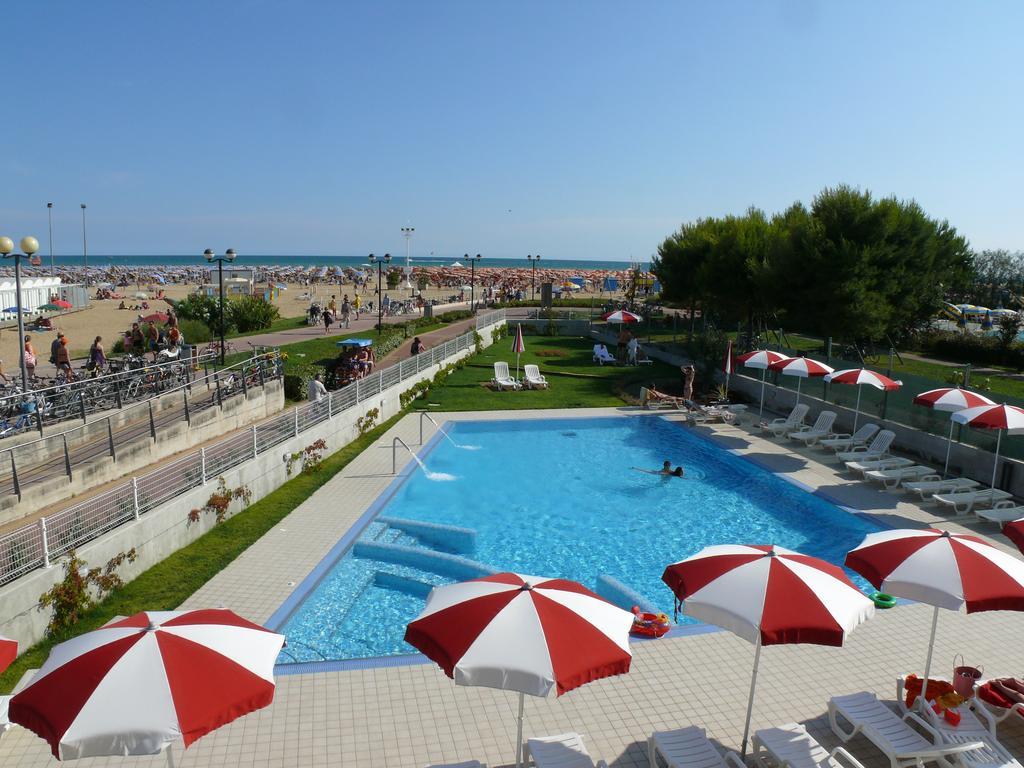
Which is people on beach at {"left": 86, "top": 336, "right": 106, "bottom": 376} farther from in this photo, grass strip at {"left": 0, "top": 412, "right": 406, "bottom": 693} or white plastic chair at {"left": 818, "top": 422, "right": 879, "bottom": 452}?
white plastic chair at {"left": 818, "top": 422, "right": 879, "bottom": 452}

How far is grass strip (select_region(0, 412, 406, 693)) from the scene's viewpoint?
8552mm

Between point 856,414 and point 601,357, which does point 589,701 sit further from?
point 601,357

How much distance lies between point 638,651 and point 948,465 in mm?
11256

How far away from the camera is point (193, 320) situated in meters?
33.2

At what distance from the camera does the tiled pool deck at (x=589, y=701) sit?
6656mm

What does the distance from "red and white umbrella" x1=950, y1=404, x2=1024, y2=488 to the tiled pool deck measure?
171 inches

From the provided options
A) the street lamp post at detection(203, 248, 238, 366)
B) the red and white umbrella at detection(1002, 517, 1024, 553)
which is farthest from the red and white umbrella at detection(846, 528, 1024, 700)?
the street lamp post at detection(203, 248, 238, 366)

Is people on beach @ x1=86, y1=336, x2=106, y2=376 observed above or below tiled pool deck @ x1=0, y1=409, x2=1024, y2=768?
above

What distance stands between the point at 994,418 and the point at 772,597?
9.80 metres

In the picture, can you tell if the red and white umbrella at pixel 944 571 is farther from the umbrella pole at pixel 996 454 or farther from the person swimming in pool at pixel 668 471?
the person swimming in pool at pixel 668 471

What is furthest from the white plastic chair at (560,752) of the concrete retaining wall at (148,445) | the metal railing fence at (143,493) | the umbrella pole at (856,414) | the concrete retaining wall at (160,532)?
the umbrella pole at (856,414)

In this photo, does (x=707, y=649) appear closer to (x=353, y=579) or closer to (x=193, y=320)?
(x=353, y=579)

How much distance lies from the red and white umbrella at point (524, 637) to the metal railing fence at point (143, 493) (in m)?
5.87

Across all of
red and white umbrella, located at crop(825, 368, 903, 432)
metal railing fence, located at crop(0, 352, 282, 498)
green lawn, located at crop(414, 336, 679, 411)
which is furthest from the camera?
green lawn, located at crop(414, 336, 679, 411)
